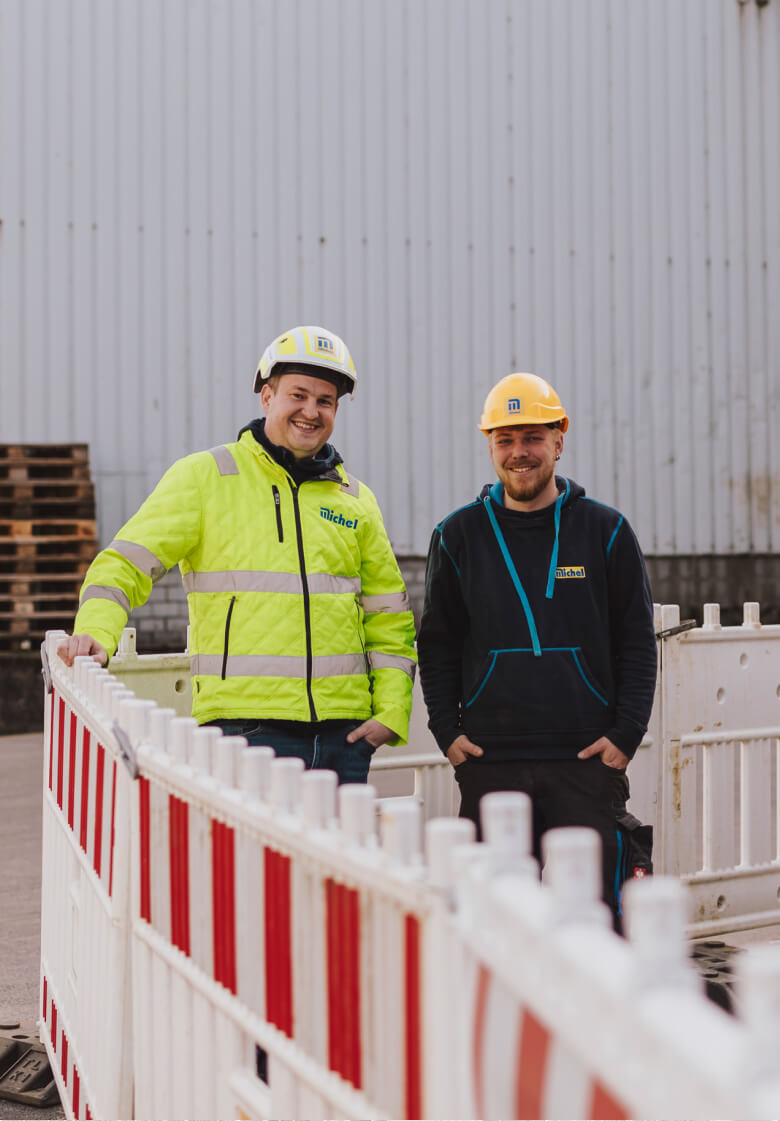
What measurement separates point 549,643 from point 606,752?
1.18 feet

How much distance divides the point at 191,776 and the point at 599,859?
1.79 metres

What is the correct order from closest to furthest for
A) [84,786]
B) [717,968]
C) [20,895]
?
[84,786], [717,968], [20,895]

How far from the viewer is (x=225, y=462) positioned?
3688 mm

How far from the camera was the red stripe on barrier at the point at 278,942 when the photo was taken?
1.93 m

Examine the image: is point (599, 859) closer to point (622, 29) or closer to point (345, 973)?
point (345, 973)

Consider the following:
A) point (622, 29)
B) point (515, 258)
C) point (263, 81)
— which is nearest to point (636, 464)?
point (515, 258)

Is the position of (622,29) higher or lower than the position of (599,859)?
higher

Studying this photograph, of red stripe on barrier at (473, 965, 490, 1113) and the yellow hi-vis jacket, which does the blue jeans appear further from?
red stripe on barrier at (473, 965, 490, 1113)

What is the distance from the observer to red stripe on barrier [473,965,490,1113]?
1366 millimetres

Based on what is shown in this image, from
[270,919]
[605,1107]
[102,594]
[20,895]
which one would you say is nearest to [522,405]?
[102,594]

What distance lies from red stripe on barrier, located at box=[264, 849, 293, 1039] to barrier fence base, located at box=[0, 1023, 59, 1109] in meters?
2.05

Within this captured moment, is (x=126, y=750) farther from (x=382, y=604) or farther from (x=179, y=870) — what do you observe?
(x=382, y=604)

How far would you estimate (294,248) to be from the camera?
13.4m

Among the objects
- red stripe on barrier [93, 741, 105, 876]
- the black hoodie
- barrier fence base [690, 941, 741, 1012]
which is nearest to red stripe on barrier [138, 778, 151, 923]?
red stripe on barrier [93, 741, 105, 876]
